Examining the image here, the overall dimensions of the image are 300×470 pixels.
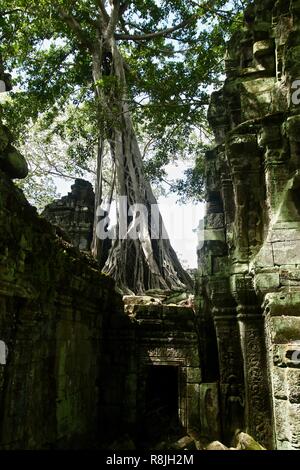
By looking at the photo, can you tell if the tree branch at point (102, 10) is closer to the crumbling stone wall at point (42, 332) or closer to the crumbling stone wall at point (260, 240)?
the crumbling stone wall at point (260, 240)

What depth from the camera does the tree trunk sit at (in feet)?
26.0

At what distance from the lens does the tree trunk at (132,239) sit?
312 inches

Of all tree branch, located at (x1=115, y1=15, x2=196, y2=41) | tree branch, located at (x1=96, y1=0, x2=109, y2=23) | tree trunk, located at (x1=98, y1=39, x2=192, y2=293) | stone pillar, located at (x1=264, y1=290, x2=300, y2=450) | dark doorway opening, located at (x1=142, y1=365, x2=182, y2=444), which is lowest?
dark doorway opening, located at (x1=142, y1=365, x2=182, y2=444)

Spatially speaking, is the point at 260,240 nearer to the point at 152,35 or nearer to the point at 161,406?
the point at 161,406

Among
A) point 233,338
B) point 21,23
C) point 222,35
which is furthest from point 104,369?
point 21,23

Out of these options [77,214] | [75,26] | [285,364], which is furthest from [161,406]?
[75,26]

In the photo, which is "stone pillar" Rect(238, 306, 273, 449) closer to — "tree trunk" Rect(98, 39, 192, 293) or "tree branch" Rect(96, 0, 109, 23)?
"tree trunk" Rect(98, 39, 192, 293)

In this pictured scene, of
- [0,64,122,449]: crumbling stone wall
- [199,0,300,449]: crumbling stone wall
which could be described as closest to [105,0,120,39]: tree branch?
[199,0,300,449]: crumbling stone wall

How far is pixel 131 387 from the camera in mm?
5008

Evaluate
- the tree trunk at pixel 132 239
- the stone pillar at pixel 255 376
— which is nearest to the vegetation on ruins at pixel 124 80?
the tree trunk at pixel 132 239

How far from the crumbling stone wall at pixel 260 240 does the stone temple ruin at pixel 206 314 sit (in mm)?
13

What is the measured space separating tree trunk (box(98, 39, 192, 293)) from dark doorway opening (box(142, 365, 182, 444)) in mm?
1914

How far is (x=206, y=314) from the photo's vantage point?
4.99 m
